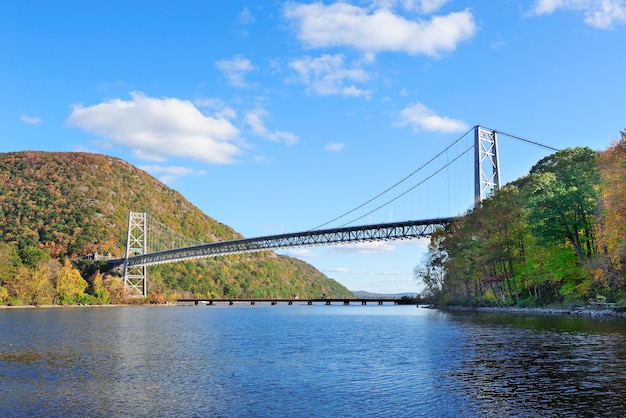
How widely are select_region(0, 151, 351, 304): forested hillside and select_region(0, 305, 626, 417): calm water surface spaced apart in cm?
7642

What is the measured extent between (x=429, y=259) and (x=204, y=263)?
115 meters

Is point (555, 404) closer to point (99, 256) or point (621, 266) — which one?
point (621, 266)

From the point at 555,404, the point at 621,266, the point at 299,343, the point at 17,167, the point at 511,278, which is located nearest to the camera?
the point at 555,404

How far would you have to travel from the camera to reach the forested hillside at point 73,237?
10038cm

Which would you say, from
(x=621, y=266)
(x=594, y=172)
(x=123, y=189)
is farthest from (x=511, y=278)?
(x=123, y=189)

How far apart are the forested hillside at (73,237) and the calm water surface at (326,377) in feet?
251

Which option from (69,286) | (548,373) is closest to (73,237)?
(69,286)

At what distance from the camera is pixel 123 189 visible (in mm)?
191625

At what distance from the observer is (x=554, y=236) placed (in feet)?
160

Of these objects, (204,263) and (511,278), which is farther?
(204,263)

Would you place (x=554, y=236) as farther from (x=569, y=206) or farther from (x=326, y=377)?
(x=326, y=377)

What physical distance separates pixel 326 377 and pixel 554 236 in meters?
36.6

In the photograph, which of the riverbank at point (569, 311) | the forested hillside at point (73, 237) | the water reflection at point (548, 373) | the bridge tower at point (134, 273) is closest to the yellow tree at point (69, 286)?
the forested hillside at point (73, 237)

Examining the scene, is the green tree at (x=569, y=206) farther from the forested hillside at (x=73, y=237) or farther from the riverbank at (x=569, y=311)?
the forested hillside at (x=73, y=237)
